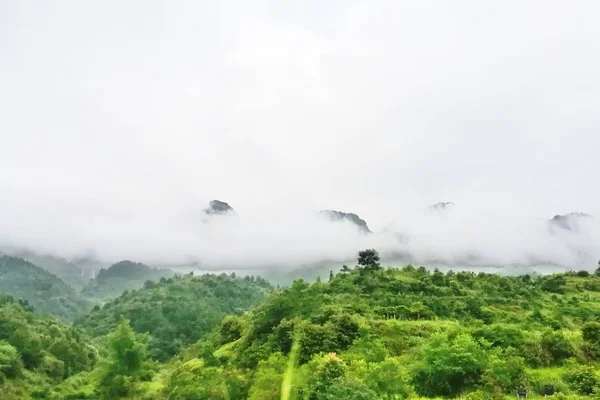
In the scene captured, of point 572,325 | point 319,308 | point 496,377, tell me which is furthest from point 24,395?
point 572,325

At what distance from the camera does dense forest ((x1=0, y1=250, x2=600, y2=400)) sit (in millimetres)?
18922

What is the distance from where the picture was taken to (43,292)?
5812 inches

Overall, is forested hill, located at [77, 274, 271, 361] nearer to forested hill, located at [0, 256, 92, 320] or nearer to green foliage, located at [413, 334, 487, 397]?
forested hill, located at [0, 256, 92, 320]

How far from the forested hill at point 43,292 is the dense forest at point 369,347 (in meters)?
78.9

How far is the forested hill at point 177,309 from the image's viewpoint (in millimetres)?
72938

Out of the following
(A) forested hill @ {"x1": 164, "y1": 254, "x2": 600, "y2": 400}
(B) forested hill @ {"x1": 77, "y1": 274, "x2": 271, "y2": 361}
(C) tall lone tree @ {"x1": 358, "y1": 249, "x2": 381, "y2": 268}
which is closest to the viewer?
(A) forested hill @ {"x1": 164, "y1": 254, "x2": 600, "y2": 400}

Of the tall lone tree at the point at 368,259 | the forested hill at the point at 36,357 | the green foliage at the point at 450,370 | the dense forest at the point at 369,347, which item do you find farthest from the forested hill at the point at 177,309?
the green foliage at the point at 450,370

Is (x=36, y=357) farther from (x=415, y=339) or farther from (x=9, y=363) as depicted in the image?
(x=415, y=339)

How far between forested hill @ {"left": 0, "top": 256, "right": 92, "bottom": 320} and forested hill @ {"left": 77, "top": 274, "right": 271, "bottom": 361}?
37848 millimetres

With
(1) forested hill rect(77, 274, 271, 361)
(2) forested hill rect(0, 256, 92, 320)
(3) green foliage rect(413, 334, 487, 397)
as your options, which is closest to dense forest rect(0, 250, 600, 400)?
(3) green foliage rect(413, 334, 487, 397)

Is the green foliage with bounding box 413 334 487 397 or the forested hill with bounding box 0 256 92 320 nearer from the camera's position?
the green foliage with bounding box 413 334 487 397

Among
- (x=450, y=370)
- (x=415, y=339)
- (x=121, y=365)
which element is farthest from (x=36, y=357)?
(x=450, y=370)

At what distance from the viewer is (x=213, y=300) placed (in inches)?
3871

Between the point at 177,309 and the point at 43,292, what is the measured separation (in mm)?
84342
